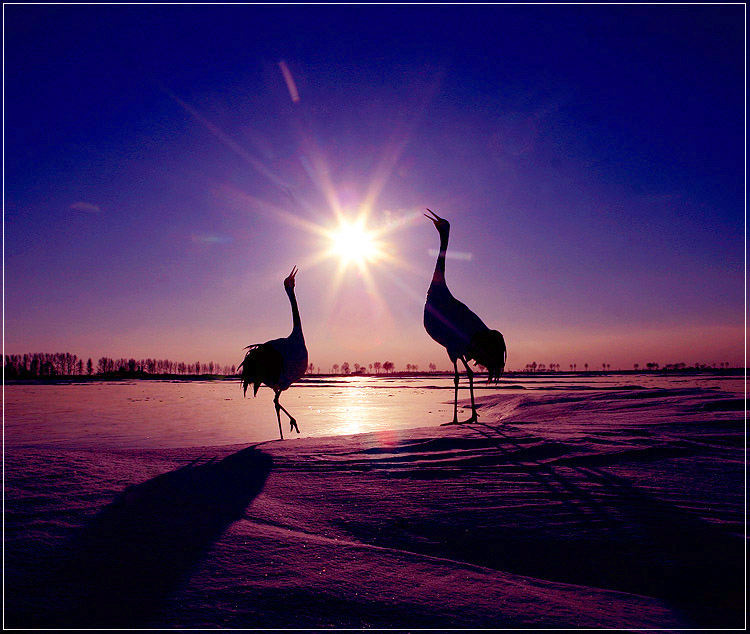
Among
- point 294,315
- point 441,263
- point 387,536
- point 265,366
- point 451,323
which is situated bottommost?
point 387,536

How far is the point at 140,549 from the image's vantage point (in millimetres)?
2369

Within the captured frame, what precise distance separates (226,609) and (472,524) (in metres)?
1.63

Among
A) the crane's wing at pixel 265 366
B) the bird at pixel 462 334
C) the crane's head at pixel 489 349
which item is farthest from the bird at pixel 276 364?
the crane's head at pixel 489 349

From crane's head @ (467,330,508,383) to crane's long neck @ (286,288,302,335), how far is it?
12.7 ft

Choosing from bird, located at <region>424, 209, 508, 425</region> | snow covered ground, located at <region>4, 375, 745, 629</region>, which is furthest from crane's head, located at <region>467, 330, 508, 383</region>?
snow covered ground, located at <region>4, 375, 745, 629</region>

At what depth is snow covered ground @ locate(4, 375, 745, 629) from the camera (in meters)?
1.85

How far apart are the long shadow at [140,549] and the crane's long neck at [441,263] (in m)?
5.50

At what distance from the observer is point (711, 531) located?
8.86ft

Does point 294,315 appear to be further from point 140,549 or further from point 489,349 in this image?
point 140,549

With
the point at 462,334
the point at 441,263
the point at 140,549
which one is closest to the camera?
the point at 140,549

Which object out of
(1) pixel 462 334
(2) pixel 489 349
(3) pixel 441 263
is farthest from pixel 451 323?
(3) pixel 441 263

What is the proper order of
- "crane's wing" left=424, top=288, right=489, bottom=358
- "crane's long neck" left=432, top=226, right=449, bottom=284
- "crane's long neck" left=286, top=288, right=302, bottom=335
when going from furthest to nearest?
"crane's long neck" left=286, top=288, right=302, bottom=335
"crane's long neck" left=432, top=226, right=449, bottom=284
"crane's wing" left=424, top=288, right=489, bottom=358

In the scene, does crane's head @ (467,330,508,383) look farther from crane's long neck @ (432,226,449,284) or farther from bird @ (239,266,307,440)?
bird @ (239,266,307,440)

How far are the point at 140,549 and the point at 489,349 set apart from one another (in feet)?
A: 21.4
